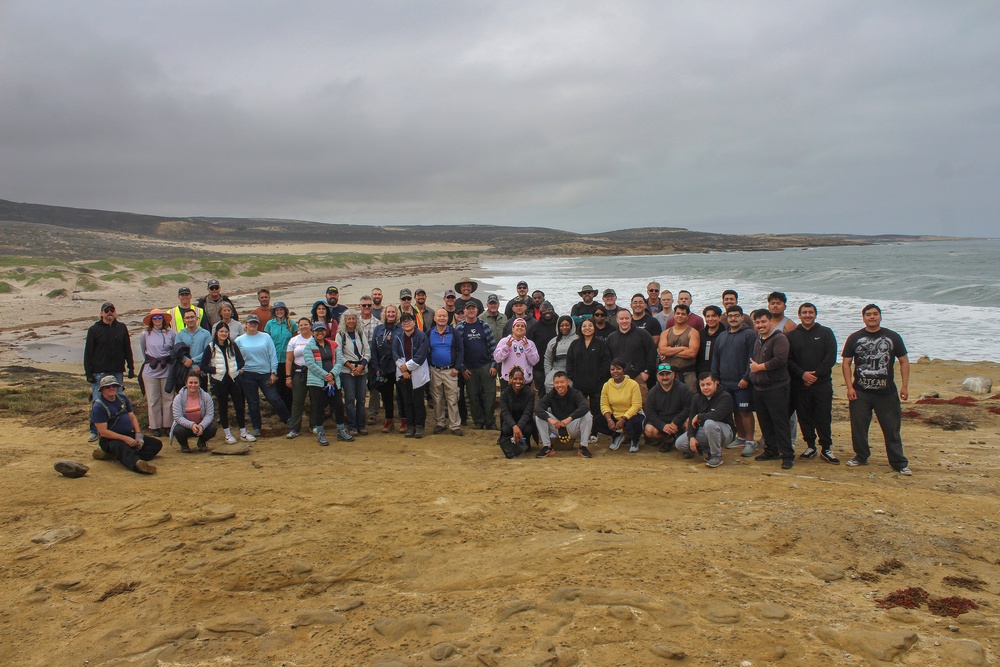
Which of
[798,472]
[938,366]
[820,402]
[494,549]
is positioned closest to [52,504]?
[494,549]

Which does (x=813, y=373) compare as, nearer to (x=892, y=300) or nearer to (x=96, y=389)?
(x=96, y=389)

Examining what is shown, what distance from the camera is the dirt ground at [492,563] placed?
3.62 m

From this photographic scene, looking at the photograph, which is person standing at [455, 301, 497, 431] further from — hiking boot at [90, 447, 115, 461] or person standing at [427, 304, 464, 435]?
hiking boot at [90, 447, 115, 461]

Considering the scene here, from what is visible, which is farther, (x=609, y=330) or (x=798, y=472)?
(x=609, y=330)

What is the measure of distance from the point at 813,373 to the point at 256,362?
6354mm

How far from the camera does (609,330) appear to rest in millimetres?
8203

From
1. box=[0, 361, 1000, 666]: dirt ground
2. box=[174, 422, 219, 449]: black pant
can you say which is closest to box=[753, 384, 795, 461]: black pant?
box=[0, 361, 1000, 666]: dirt ground

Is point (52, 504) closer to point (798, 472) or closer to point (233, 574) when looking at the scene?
point (233, 574)

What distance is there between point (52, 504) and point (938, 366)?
14551 millimetres

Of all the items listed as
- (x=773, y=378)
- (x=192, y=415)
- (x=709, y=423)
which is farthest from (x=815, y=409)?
(x=192, y=415)

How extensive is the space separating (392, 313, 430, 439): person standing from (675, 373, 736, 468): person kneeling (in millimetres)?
3255

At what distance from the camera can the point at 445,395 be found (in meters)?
8.44

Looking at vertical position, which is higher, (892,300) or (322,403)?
(892,300)

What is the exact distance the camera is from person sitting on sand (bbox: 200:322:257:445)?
7.48 meters
